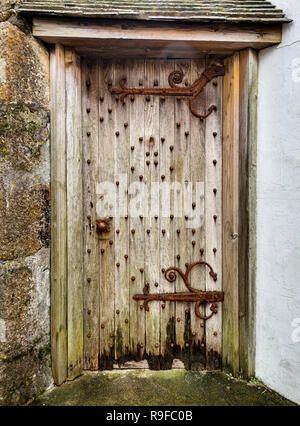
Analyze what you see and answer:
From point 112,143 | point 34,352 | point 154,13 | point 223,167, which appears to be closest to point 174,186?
point 223,167

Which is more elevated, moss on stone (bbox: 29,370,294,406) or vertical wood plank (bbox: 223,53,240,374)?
vertical wood plank (bbox: 223,53,240,374)

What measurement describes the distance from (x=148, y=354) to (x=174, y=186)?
1.20 m

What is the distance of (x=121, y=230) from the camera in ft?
5.91

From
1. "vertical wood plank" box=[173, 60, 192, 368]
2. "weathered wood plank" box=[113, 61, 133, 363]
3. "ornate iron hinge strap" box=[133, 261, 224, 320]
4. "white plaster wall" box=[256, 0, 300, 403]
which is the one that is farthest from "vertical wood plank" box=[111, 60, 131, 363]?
"white plaster wall" box=[256, 0, 300, 403]

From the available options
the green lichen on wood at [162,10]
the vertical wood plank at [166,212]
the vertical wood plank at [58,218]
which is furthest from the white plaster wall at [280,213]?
the vertical wood plank at [58,218]

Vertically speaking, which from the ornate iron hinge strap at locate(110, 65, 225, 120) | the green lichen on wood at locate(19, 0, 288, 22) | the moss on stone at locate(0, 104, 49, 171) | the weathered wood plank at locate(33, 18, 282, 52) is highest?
the green lichen on wood at locate(19, 0, 288, 22)

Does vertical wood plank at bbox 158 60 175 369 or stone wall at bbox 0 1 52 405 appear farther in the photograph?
vertical wood plank at bbox 158 60 175 369

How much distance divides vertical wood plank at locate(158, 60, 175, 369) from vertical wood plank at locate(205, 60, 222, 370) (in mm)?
252

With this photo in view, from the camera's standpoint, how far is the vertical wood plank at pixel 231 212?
171 cm

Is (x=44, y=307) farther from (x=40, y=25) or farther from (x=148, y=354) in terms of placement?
(x=40, y=25)

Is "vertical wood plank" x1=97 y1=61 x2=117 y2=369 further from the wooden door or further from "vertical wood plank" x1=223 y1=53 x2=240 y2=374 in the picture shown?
"vertical wood plank" x1=223 y1=53 x2=240 y2=374

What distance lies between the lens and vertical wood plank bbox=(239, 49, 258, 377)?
1660 mm

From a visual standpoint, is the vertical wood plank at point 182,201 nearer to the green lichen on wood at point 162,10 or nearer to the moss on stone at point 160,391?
the moss on stone at point 160,391

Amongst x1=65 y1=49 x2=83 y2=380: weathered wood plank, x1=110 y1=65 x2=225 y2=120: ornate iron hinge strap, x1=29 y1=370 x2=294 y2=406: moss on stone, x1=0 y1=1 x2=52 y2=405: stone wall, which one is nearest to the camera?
x1=0 y1=1 x2=52 y2=405: stone wall
